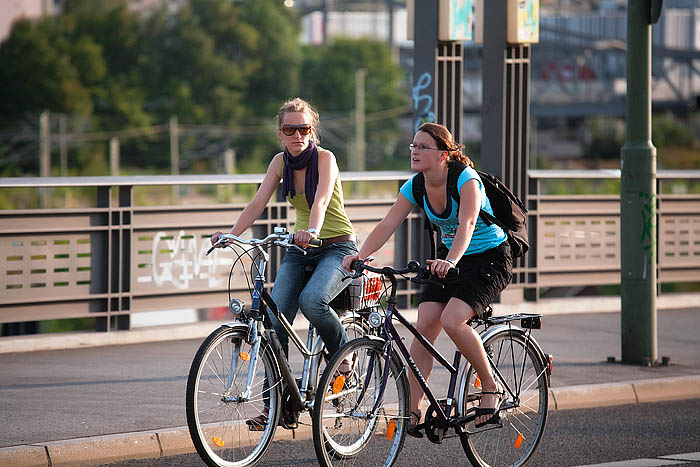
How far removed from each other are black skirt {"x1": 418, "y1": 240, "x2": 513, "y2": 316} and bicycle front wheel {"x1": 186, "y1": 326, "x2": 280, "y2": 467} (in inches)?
34.0

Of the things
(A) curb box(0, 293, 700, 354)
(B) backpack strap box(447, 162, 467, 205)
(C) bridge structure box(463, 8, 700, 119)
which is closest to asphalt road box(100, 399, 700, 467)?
(B) backpack strap box(447, 162, 467, 205)

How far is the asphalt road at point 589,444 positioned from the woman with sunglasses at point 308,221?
792mm

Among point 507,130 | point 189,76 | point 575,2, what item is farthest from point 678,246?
point 575,2

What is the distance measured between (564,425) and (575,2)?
107640 mm

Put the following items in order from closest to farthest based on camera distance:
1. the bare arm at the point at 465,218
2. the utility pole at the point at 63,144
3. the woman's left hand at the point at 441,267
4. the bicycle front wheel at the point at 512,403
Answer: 1. the woman's left hand at the point at 441,267
2. the bare arm at the point at 465,218
3. the bicycle front wheel at the point at 512,403
4. the utility pole at the point at 63,144

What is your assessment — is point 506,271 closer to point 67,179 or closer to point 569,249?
point 67,179

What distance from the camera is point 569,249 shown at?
40.5 feet

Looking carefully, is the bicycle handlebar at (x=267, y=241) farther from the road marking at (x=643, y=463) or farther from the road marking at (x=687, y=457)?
the road marking at (x=687, y=457)

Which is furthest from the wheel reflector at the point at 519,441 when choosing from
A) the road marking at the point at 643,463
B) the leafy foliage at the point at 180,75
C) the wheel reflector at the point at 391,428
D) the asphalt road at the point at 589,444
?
the leafy foliage at the point at 180,75

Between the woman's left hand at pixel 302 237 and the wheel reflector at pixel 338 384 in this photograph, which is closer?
the wheel reflector at pixel 338 384

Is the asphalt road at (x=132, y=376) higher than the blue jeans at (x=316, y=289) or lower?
lower

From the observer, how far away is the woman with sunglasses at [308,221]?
5.98 metres

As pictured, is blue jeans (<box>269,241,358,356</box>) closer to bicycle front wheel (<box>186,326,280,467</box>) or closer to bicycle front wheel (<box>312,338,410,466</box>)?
bicycle front wheel (<box>186,326,280,467</box>)

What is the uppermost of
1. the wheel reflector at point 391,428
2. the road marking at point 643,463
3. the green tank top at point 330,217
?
the green tank top at point 330,217
